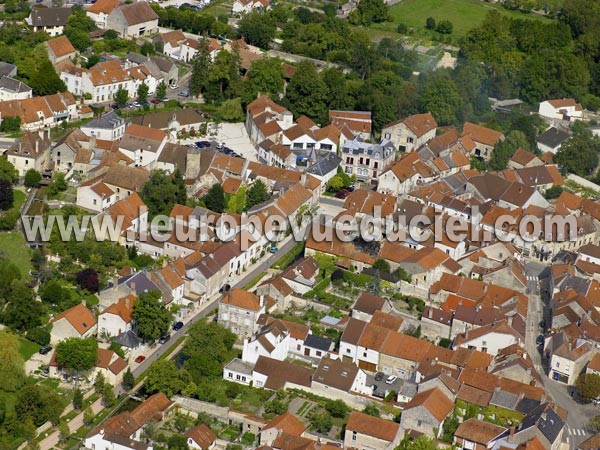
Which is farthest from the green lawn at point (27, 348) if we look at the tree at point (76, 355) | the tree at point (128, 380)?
the tree at point (128, 380)

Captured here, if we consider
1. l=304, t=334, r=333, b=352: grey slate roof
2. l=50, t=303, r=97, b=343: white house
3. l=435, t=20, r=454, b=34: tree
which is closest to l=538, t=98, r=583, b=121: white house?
l=435, t=20, r=454, b=34: tree

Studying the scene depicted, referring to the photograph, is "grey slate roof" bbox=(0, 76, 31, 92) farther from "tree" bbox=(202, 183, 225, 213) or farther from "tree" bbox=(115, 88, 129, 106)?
"tree" bbox=(202, 183, 225, 213)

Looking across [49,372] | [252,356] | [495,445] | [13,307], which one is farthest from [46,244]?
[495,445]

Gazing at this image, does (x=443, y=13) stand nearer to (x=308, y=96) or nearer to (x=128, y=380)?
(x=308, y=96)

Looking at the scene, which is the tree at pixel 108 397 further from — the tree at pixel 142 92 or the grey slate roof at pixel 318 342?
the tree at pixel 142 92

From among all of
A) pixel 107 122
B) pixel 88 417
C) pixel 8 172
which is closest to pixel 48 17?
pixel 107 122

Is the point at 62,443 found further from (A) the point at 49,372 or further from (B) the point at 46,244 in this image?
(B) the point at 46,244
